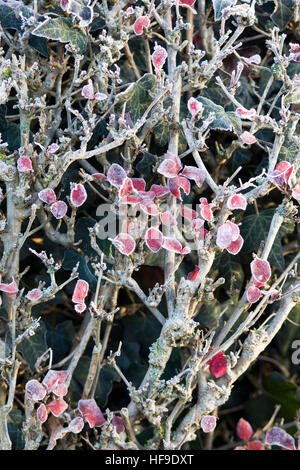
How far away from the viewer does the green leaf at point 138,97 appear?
3.87 feet

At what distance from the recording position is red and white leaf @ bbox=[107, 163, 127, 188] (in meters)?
1.13

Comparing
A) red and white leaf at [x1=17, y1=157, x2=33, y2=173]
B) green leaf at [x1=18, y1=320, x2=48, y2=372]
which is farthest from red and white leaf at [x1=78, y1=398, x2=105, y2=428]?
red and white leaf at [x1=17, y1=157, x2=33, y2=173]

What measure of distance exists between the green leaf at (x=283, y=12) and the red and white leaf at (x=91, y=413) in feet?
3.11

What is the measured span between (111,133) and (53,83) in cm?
21

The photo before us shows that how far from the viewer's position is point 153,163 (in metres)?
1.26

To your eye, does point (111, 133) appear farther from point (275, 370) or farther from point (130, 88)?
point (275, 370)

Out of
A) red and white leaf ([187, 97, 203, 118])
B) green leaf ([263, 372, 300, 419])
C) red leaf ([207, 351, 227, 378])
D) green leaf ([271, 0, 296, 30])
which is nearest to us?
red and white leaf ([187, 97, 203, 118])

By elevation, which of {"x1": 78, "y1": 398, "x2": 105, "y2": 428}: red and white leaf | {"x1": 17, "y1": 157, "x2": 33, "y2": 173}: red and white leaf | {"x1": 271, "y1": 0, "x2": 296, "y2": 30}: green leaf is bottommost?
{"x1": 78, "y1": 398, "x2": 105, "y2": 428}: red and white leaf

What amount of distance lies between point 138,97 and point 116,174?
0.18 m

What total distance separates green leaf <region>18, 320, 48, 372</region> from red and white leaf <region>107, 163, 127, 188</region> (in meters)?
0.42

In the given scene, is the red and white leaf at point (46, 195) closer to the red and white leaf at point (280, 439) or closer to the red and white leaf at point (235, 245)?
the red and white leaf at point (235, 245)

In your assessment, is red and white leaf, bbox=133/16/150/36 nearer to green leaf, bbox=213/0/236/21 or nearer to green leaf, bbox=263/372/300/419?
green leaf, bbox=213/0/236/21

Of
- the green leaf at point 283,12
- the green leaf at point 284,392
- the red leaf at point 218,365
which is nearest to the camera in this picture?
the red leaf at point 218,365

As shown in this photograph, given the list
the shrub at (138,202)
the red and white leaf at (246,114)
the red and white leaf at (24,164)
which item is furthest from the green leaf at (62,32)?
the red and white leaf at (246,114)
